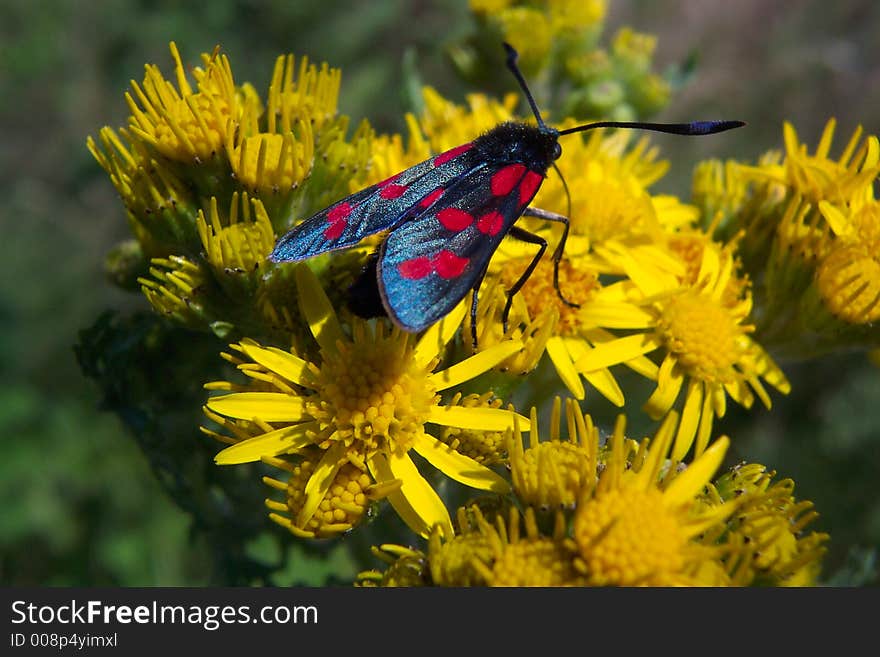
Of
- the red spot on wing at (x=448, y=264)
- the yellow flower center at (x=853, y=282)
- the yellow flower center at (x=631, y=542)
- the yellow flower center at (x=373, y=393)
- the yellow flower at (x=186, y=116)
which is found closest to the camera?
the yellow flower center at (x=631, y=542)

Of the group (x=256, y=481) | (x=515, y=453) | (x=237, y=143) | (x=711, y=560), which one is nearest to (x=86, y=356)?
(x=256, y=481)

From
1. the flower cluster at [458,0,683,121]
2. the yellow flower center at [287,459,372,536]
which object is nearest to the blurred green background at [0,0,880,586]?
the flower cluster at [458,0,683,121]

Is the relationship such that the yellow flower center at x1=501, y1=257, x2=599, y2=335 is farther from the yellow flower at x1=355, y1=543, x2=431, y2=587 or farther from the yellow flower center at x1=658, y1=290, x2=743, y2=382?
the yellow flower at x1=355, y1=543, x2=431, y2=587

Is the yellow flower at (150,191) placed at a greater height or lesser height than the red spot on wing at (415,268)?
greater

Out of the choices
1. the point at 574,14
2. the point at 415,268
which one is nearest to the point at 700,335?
the point at 415,268

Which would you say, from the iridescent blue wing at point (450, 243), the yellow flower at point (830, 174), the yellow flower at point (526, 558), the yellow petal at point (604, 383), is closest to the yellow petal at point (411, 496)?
the yellow flower at point (526, 558)

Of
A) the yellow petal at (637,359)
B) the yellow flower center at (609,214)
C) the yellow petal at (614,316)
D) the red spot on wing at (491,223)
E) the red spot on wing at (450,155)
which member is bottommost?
the yellow petal at (637,359)

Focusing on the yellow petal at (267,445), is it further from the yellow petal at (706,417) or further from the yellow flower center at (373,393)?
the yellow petal at (706,417)
